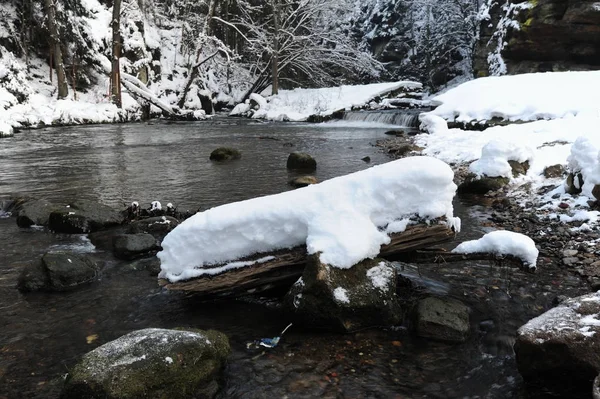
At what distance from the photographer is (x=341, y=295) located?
147 inches

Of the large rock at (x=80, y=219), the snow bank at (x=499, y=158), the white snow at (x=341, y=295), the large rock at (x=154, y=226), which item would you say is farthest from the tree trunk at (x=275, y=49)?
the white snow at (x=341, y=295)

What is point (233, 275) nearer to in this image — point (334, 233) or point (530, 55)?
point (334, 233)

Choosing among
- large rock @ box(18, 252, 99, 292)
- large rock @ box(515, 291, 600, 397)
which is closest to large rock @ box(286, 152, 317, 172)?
large rock @ box(18, 252, 99, 292)

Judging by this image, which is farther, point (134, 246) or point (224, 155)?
point (224, 155)

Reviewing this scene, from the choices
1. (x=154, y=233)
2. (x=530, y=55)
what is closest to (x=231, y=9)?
(x=530, y=55)

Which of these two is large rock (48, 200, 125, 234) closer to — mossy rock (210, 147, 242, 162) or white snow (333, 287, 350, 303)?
white snow (333, 287, 350, 303)

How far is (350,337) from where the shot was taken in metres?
3.76

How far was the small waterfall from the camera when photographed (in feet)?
66.3

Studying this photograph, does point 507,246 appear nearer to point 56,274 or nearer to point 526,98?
point 56,274

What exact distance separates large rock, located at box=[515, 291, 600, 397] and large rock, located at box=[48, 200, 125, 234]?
5.62 meters

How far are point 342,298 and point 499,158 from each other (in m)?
6.29

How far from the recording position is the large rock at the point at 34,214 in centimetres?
670

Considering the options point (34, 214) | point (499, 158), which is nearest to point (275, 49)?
point (499, 158)

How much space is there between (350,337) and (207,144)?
12552mm
